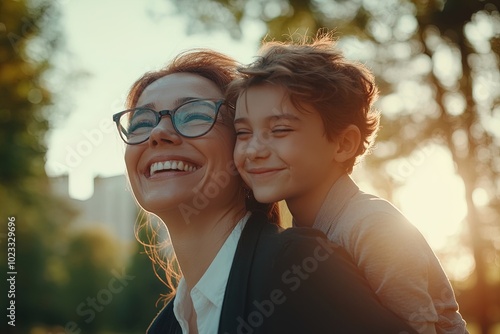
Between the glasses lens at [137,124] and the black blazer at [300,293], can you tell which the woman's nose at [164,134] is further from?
the black blazer at [300,293]

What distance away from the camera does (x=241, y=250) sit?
2633mm

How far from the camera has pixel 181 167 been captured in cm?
297

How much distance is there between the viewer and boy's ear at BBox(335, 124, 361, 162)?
3064mm

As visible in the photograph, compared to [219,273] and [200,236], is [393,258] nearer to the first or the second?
[219,273]

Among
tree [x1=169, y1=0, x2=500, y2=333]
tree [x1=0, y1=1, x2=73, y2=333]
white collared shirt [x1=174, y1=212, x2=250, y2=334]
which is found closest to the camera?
white collared shirt [x1=174, y1=212, x2=250, y2=334]

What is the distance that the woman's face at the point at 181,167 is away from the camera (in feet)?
9.70

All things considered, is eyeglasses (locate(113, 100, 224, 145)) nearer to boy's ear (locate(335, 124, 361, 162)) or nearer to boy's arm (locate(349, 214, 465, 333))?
boy's ear (locate(335, 124, 361, 162))

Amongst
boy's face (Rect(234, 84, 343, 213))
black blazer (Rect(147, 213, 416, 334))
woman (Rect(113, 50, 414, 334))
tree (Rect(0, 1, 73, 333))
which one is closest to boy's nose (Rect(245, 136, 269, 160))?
boy's face (Rect(234, 84, 343, 213))

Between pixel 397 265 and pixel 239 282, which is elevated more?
pixel 397 265

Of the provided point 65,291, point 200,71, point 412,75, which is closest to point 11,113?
point 65,291

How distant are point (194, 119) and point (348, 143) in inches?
26.1

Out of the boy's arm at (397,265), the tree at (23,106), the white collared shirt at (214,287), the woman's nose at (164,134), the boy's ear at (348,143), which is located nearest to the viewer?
the boy's arm at (397,265)

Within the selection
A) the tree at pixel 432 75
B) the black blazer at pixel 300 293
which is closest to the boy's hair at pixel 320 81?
the black blazer at pixel 300 293

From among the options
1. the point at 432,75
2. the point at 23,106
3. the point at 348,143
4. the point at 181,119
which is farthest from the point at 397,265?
the point at 23,106
